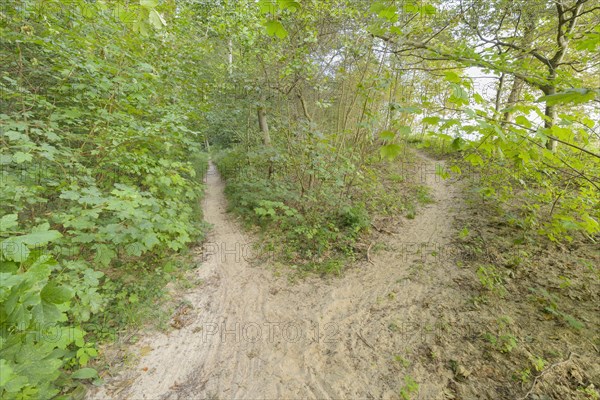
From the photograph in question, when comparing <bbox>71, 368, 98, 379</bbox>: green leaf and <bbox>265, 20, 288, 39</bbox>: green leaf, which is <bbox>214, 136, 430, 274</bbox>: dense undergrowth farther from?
<bbox>265, 20, 288, 39</bbox>: green leaf

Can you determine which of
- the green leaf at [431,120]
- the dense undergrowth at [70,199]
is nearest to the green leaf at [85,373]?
the dense undergrowth at [70,199]

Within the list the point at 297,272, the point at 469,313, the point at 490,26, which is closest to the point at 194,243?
the point at 297,272

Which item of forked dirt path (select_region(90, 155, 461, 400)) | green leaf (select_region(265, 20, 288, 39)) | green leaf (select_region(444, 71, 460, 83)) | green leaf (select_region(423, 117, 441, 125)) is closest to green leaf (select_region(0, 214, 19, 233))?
green leaf (select_region(265, 20, 288, 39))

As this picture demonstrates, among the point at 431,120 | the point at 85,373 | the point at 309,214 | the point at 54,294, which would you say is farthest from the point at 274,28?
the point at 309,214

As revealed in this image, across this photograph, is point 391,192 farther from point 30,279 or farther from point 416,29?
point 30,279

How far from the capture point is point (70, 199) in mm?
3262

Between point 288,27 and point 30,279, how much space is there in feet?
20.5

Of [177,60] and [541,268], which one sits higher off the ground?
[177,60]

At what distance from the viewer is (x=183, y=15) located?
6.12 metres

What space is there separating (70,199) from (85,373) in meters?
2.10

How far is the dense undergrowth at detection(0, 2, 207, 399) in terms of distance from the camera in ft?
5.20

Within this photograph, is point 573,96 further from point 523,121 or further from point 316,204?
point 316,204

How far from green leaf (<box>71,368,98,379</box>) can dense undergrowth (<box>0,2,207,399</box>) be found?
1 centimetres

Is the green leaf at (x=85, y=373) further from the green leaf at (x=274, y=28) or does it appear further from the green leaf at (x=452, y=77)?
the green leaf at (x=452, y=77)
